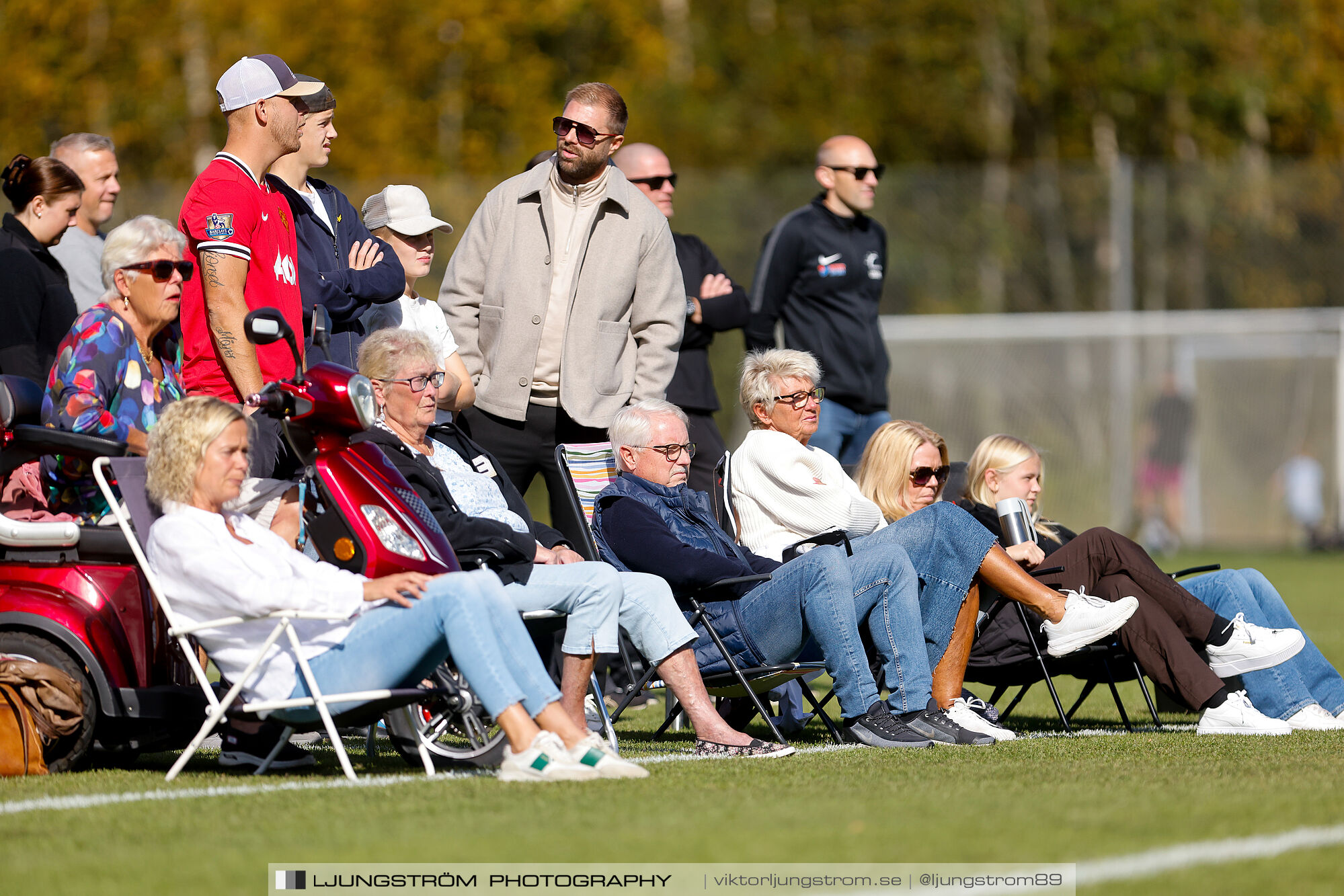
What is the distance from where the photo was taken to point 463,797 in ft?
15.4

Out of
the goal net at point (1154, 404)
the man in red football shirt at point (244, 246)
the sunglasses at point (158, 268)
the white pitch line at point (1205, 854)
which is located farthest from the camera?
the goal net at point (1154, 404)

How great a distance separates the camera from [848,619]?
19.6ft

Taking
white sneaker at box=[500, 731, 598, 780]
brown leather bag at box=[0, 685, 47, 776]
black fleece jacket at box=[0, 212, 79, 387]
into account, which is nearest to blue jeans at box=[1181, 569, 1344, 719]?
white sneaker at box=[500, 731, 598, 780]

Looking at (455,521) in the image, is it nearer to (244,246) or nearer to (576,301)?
(244,246)

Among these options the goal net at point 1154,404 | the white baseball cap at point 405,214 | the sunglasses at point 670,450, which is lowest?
the goal net at point 1154,404

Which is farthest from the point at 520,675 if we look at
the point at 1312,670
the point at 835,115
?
the point at 835,115

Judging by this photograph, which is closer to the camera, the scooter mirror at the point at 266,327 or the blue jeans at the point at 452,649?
the blue jeans at the point at 452,649

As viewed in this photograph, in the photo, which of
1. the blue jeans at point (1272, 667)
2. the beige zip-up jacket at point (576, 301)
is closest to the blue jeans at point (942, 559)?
the blue jeans at point (1272, 667)

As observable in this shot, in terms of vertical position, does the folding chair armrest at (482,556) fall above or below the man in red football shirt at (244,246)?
below

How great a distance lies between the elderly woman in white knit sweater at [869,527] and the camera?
636cm

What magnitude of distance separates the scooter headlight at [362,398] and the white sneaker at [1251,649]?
3083 millimetres

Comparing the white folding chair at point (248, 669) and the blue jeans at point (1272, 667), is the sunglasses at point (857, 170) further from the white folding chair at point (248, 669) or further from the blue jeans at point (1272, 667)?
the white folding chair at point (248, 669)

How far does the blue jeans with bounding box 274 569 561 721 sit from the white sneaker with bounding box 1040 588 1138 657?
2101 millimetres

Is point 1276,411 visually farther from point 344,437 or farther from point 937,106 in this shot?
point 344,437
